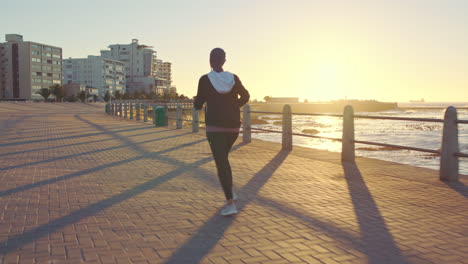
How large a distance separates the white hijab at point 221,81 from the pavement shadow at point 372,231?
2.04 metres

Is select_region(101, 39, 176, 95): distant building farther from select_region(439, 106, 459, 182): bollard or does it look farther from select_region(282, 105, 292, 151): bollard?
select_region(439, 106, 459, 182): bollard

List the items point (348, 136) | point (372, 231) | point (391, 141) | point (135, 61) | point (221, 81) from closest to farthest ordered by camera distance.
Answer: point (372, 231) < point (221, 81) < point (348, 136) < point (391, 141) < point (135, 61)

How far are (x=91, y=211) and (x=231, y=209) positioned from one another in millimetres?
1650

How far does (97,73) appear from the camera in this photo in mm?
161500

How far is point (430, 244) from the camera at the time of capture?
3902mm

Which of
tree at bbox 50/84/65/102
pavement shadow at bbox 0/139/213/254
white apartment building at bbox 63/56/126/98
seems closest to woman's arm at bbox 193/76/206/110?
pavement shadow at bbox 0/139/213/254

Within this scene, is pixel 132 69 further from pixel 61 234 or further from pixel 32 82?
pixel 61 234

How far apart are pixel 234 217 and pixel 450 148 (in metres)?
4.04

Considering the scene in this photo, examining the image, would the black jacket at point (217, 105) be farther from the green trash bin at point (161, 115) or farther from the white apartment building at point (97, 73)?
the white apartment building at point (97, 73)

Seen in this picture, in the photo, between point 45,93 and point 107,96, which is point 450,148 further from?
point 107,96

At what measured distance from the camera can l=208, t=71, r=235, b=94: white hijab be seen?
15.7 feet

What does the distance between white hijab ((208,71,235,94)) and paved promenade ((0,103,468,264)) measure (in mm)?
1434

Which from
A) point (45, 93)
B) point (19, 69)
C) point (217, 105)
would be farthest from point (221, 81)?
point (19, 69)

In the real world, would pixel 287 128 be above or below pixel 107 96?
below
